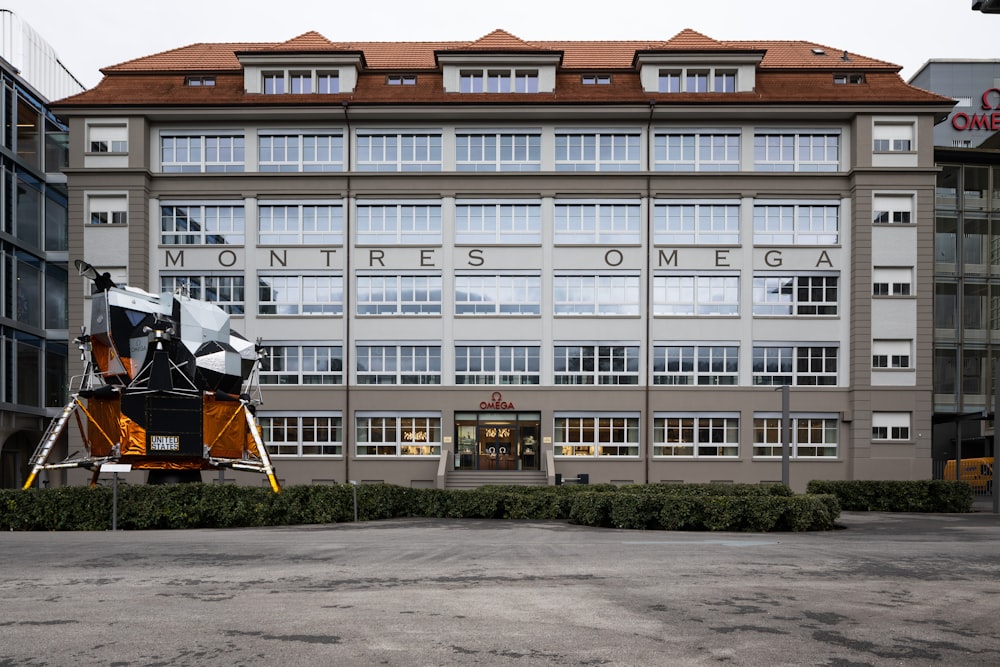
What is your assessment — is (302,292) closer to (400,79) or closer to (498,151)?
(498,151)

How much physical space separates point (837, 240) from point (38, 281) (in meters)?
38.0

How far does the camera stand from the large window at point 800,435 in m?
40.4

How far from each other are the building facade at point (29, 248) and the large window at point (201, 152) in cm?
651

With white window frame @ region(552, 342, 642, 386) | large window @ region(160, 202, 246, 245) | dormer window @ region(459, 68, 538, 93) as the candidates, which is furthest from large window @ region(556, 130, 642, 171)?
large window @ region(160, 202, 246, 245)

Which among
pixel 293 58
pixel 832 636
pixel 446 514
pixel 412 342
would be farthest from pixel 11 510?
pixel 293 58

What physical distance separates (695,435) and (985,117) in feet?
118

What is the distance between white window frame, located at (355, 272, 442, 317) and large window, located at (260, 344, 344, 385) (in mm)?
2467

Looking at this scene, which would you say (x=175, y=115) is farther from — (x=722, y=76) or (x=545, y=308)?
(x=722, y=76)

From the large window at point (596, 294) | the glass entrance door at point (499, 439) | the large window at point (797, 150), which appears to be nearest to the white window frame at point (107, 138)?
the glass entrance door at point (499, 439)

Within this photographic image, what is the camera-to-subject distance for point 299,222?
41500mm

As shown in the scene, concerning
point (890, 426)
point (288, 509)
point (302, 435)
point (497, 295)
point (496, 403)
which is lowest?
point (288, 509)

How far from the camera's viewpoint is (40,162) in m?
43.3

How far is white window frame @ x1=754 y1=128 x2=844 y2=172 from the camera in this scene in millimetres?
41375

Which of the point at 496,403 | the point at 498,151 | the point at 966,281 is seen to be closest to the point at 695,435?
the point at 496,403
